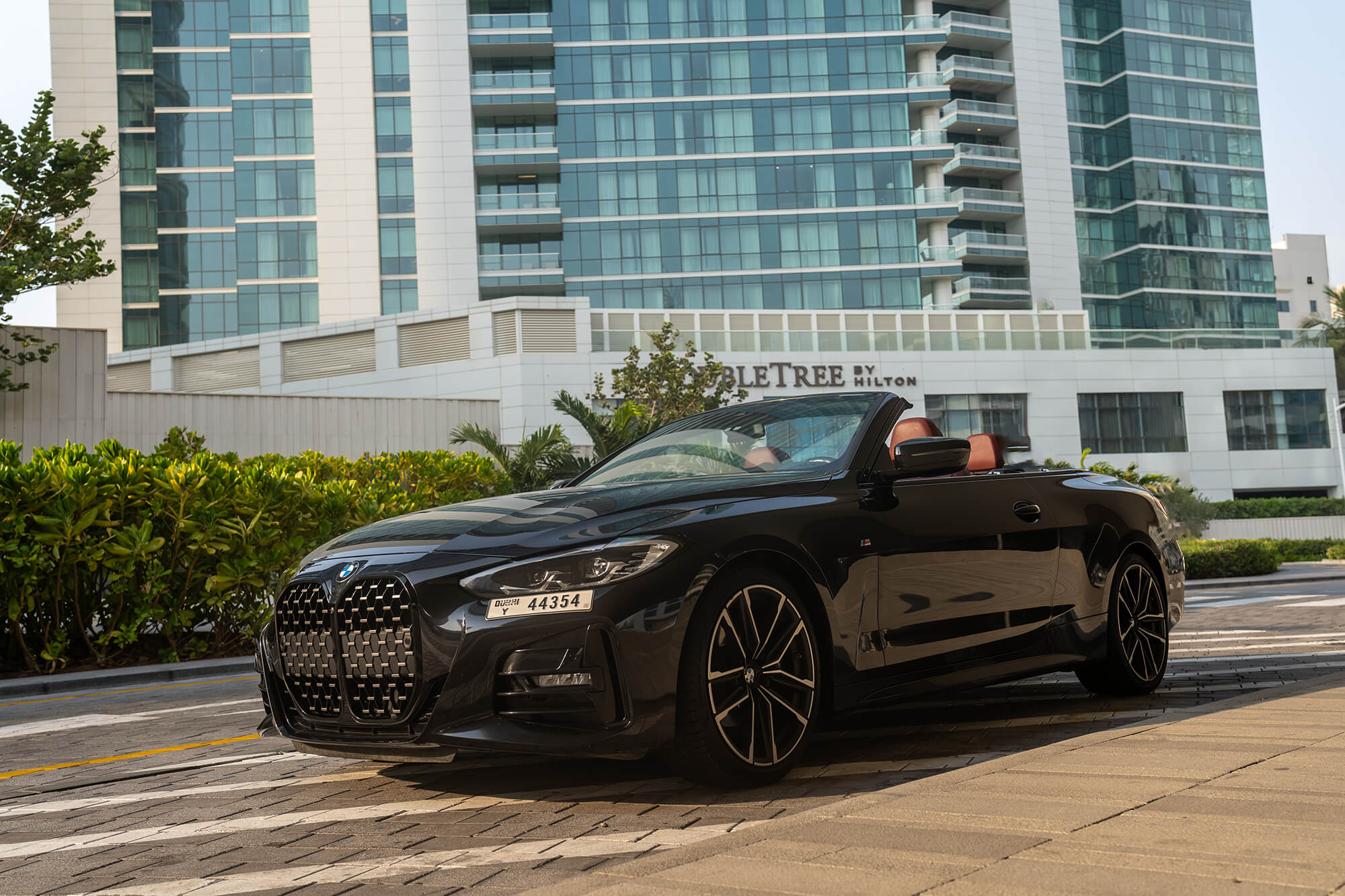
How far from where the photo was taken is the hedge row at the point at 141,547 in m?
11.9

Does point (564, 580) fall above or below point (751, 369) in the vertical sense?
below

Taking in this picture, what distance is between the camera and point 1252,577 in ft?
84.6

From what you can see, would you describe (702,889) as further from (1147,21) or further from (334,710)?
(1147,21)

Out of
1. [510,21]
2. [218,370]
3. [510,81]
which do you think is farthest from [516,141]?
[218,370]

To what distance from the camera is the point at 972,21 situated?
72.6 m

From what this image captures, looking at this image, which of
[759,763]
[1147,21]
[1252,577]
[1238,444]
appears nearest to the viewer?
[759,763]

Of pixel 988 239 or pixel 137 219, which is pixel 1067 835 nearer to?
pixel 988 239

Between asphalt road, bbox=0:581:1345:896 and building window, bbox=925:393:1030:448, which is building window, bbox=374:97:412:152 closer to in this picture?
building window, bbox=925:393:1030:448

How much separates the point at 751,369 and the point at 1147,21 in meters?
51.4

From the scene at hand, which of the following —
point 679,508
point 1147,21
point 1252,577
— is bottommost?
point 1252,577

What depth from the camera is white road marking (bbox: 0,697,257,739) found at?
799 centimetres

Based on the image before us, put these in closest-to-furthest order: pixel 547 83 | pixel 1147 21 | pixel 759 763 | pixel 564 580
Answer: pixel 564 580, pixel 759 763, pixel 547 83, pixel 1147 21

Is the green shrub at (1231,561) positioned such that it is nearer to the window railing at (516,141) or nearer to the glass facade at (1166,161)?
the window railing at (516,141)

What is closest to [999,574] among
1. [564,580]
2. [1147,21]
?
[564,580]
